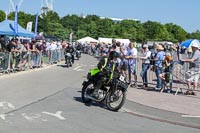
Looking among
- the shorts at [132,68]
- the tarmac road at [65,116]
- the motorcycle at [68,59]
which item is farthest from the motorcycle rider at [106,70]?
the motorcycle at [68,59]

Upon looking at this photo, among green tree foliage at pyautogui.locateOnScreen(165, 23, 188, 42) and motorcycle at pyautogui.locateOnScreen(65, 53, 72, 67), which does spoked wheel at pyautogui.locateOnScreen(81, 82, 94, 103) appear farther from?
green tree foliage at pyautogui.locateOnScreen(165, 23, 188, 42)

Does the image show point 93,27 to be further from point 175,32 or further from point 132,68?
point 132,68

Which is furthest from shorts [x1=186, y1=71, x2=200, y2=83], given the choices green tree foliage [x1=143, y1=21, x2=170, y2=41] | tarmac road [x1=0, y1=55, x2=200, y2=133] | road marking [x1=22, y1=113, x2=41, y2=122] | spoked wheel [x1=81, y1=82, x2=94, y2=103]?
green tree foliage [x1=143, y1=21, x2=170, y2=41]

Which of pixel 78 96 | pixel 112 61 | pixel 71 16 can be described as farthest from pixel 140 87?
pixel 71 16

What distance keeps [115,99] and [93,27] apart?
97079mm

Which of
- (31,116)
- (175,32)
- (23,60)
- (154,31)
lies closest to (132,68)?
(23,60)

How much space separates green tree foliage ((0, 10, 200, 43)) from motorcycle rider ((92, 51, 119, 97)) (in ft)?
273

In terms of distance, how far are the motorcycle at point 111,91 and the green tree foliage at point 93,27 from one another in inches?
3261

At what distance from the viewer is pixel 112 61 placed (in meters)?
11.1

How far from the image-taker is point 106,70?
11.0 m

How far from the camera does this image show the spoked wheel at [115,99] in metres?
10.8

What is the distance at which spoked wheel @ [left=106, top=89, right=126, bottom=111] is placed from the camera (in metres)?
10.8

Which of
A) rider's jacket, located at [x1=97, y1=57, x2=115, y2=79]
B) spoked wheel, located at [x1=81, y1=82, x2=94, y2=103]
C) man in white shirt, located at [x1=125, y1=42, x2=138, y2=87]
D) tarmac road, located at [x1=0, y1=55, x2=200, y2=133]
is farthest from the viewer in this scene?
man in white shirt, located at [x1=125, y1=42, x2=138, y2=87]

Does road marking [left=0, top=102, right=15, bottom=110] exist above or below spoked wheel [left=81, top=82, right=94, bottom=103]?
below
